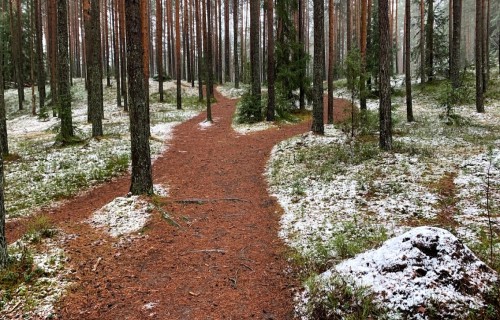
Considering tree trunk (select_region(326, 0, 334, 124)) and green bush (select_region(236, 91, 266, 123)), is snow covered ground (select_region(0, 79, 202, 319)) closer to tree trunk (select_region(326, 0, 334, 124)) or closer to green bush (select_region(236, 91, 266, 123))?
green bush (select_region(236, 91, 266, 123))

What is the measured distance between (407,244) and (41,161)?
13.0 meters

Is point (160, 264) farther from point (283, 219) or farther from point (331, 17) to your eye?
point (331, 17)

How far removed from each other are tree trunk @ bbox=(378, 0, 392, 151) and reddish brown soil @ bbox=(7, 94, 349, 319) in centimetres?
465

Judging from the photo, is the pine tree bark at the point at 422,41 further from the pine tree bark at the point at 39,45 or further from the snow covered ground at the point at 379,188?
the pine tree bark at the point at 39,45

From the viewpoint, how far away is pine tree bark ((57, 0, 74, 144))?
14122 mm

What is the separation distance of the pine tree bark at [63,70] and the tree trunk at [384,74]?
12137 millimetres

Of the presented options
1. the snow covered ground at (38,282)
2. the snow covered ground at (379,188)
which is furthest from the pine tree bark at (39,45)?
the snow covered ground at (379,188)

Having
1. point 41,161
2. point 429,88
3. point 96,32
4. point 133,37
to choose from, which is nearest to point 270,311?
point 133,37

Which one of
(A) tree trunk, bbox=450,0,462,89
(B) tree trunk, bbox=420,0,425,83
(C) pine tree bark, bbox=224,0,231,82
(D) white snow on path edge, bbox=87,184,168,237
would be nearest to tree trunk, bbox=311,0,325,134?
(A) tree trunk, bbox=450,0,462,89

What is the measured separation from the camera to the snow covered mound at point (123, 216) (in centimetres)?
764

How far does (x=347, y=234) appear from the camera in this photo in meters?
6.97

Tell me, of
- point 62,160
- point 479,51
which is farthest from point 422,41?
point 62,160

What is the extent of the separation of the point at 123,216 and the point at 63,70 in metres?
9.95

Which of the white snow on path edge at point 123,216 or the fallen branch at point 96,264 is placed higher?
the white snow on path edge at point 123,216
